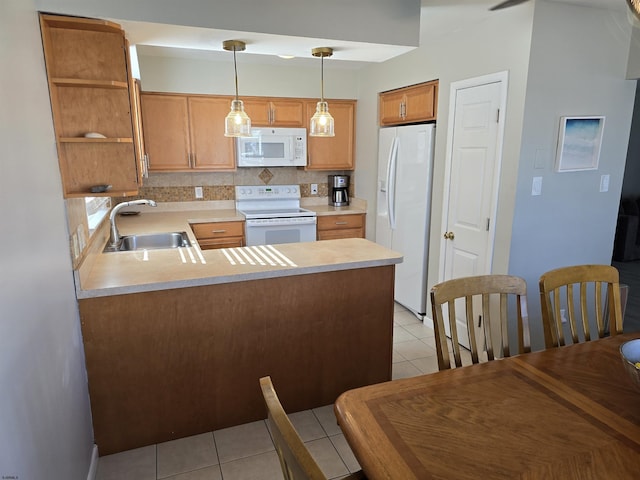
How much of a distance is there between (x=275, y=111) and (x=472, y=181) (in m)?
2.30

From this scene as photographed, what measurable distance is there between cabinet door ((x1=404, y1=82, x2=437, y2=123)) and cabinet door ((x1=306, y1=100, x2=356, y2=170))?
1074mm

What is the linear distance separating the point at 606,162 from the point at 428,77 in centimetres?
142

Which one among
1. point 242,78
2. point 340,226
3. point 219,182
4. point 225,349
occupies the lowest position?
point 225,349

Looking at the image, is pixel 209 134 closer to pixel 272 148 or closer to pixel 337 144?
pixel 272 148

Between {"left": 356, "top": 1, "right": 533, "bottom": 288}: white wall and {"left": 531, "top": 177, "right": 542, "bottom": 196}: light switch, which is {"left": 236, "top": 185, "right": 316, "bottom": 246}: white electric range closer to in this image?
{"left": 356, "top": 1, "right": 533, "bottom": 288}: white wall

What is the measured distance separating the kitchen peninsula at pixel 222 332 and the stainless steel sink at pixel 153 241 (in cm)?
89

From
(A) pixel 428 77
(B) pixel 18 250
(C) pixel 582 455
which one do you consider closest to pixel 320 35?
(A) pixel 428 77

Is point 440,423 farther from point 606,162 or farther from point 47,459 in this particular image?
point 606,162

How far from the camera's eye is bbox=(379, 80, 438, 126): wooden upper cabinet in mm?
3273

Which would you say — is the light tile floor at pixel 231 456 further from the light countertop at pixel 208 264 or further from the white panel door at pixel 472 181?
the white panel door at pixel 472 181

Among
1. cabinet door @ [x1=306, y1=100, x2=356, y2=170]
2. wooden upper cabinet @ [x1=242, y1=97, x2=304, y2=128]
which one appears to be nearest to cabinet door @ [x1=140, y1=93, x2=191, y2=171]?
wooden upper cabinet @ [x1=242, y1=97, x2=304, y2=128]

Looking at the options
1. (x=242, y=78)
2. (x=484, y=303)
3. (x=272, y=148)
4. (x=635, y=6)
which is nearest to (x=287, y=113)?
(x=272, y=148)

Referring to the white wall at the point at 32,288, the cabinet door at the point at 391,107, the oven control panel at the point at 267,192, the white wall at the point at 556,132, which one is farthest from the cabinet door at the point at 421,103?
the white wall at the point at 32,288

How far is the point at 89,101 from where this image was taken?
182 cm
